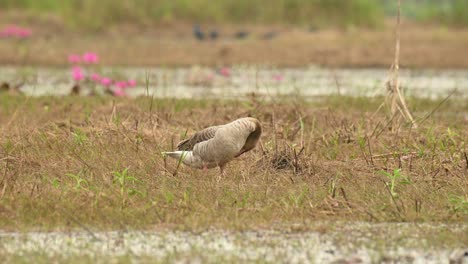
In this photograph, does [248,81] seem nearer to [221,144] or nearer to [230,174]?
[230,174]

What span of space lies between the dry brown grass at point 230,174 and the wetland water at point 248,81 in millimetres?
4792

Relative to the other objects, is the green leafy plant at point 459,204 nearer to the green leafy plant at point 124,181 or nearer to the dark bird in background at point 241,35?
the green leafy plant at point 124,181

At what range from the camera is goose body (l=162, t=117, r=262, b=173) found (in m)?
A: 8.00

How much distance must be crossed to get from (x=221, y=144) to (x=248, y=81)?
11.2 m

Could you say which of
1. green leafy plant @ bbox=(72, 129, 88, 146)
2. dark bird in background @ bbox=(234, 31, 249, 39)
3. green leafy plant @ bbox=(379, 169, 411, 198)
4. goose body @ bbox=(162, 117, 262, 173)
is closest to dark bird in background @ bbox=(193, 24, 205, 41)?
dark bird in background @ bbox=(234, 31, 249, 39)

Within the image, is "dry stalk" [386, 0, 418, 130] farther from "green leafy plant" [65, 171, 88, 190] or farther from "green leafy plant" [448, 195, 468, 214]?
"green leafy plant" [65, 171, 88, 190]

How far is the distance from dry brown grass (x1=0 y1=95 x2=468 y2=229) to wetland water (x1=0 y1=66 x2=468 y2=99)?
4.79 m

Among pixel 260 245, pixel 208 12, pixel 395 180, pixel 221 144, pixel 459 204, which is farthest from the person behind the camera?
pixel 208 12

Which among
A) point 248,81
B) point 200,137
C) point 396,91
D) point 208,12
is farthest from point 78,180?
point 208,12

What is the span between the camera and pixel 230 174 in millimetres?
8562

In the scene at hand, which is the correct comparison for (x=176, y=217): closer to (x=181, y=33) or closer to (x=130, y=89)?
(x=130, y=89)

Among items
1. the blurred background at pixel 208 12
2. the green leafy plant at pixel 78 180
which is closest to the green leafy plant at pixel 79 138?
the green leafy plant at pixel 78 180

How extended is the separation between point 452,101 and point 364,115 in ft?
12.7

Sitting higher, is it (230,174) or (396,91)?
(396,91)
